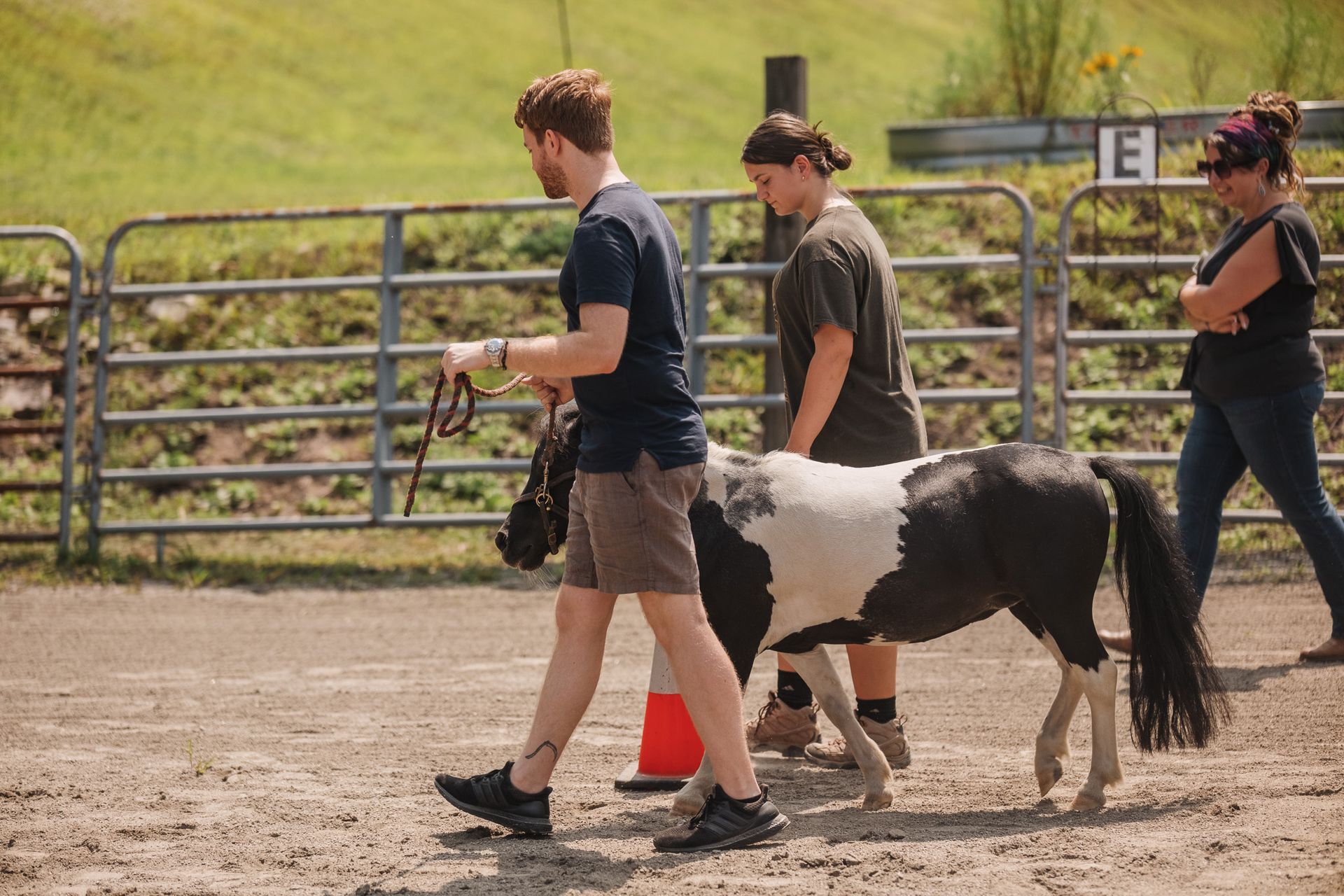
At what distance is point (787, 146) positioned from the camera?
4.20 meters

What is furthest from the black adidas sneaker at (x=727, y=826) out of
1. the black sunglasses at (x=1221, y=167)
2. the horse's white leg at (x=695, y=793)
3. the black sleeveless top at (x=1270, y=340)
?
the black sunglasses at (x=1221, y=167)

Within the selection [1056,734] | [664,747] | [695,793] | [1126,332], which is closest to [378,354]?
[1126,332]

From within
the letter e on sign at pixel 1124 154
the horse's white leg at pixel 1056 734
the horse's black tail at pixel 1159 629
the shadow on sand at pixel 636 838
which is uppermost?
the letter e on sign at pixel 1124 154

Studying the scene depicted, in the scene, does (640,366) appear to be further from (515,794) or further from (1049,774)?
(1049,774)

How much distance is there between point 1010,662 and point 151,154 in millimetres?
14368

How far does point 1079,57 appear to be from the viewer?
12.5 m

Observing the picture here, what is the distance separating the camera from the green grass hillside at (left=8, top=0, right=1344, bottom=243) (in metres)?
14.5

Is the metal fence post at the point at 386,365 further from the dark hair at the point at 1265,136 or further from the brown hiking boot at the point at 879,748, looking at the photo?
the dark hair at the point at 1265,136

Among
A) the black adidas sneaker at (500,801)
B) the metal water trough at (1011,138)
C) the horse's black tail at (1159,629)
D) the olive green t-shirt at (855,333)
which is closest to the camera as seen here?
the black adidas sneaker at (500,801)

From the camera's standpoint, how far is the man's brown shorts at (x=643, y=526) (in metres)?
3.42

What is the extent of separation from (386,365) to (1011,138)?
19.5ft

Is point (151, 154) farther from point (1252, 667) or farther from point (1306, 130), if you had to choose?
point (1252, 667)

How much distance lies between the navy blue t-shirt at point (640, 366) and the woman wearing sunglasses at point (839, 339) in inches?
29.2

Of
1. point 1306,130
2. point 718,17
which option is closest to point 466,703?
point 1306,130
